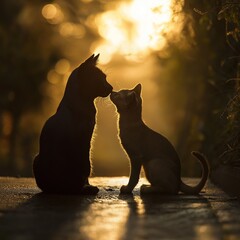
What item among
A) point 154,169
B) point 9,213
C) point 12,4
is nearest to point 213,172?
point 154,169

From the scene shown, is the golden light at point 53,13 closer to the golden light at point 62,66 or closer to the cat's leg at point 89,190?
the golden light at point 62,66

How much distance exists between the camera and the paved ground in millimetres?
→ 6219

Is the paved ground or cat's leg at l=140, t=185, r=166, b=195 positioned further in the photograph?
cat's leg at l=140, t=185, r=166, b=195

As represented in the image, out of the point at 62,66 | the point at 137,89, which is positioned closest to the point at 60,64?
the point at 62,66

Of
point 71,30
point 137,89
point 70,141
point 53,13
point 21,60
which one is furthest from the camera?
point 71,30

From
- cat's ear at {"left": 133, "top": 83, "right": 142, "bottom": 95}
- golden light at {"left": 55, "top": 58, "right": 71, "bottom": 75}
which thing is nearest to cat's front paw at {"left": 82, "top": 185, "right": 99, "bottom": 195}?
cat's ear at {"left": 133, "top": 83, "right": 142, "bottom": 95}

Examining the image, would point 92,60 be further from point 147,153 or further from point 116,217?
point 116,217

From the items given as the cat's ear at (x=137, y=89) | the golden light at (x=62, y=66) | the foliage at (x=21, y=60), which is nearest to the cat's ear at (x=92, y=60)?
the cat's ear at (x=137, y=89)

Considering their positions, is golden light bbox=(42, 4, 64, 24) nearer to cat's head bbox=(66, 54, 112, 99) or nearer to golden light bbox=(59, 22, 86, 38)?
golden light bbox=(59, 22, 86, 38)

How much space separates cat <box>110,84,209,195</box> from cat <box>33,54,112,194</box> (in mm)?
507

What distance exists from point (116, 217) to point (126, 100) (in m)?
3.03

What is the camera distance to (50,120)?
9695 millimetres

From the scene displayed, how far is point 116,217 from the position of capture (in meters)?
7.31

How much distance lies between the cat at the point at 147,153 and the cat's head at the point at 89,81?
0.94ft
